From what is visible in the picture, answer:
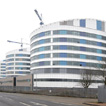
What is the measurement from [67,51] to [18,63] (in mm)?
69455

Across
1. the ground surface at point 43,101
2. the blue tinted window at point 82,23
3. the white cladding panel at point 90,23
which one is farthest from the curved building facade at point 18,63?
the ground surface at point 43,101

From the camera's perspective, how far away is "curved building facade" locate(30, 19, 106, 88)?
73188mm

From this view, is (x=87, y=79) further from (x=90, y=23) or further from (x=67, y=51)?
(x=90, y=23)

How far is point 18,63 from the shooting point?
137125 mm

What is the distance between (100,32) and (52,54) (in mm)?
21140

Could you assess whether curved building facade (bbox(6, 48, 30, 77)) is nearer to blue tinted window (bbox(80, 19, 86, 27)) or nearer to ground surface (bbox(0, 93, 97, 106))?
blue tinted window (bbox(80, 19, 86, 27))

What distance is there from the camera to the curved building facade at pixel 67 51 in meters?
73.2

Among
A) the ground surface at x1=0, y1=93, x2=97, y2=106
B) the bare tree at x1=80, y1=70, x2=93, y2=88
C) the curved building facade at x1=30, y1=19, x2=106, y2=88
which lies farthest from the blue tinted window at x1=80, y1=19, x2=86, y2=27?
the ground surface at x1=0, y1=93, x2=97, y2=106

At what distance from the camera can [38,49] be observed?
263 ft

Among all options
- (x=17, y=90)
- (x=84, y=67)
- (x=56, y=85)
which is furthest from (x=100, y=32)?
(x=17, y=90)

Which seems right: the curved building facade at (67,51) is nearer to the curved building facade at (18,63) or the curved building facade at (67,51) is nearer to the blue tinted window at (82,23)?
the blue tinted window at (82,23)

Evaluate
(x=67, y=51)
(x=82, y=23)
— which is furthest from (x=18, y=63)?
(x=82, y=23)

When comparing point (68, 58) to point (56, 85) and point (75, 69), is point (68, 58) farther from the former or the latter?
point (56, 85)

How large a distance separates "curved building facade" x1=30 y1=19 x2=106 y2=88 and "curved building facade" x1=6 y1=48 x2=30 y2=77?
185 feet
